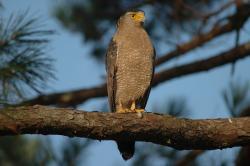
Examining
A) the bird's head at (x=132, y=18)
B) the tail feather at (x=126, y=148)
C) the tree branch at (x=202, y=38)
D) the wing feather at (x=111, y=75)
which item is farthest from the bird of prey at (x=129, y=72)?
the tail feather at (x=126, y=148)

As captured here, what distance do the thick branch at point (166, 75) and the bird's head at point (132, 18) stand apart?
1.86ft

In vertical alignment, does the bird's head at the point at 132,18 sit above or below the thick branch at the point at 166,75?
above

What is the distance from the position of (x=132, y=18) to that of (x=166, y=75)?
0.64m

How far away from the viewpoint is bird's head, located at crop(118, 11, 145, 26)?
18.4 ft

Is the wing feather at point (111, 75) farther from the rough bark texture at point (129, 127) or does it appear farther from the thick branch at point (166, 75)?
the rough bark texture at point (129, 127)

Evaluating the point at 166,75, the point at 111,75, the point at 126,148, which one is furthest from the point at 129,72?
the point at 126,148

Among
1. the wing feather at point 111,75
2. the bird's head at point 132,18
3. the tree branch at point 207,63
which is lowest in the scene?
the wing feather at point 111,75

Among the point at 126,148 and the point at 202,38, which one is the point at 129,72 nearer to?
the point at 202,38

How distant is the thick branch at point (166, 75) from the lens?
544 cm

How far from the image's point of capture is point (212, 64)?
18.1 feet

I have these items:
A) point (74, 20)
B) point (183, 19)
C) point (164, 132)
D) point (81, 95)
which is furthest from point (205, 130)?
point (74, 20)

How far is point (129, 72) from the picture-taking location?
5.22 meters

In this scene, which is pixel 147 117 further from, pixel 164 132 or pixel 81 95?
pixel 81 95

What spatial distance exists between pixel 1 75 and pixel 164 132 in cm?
116
